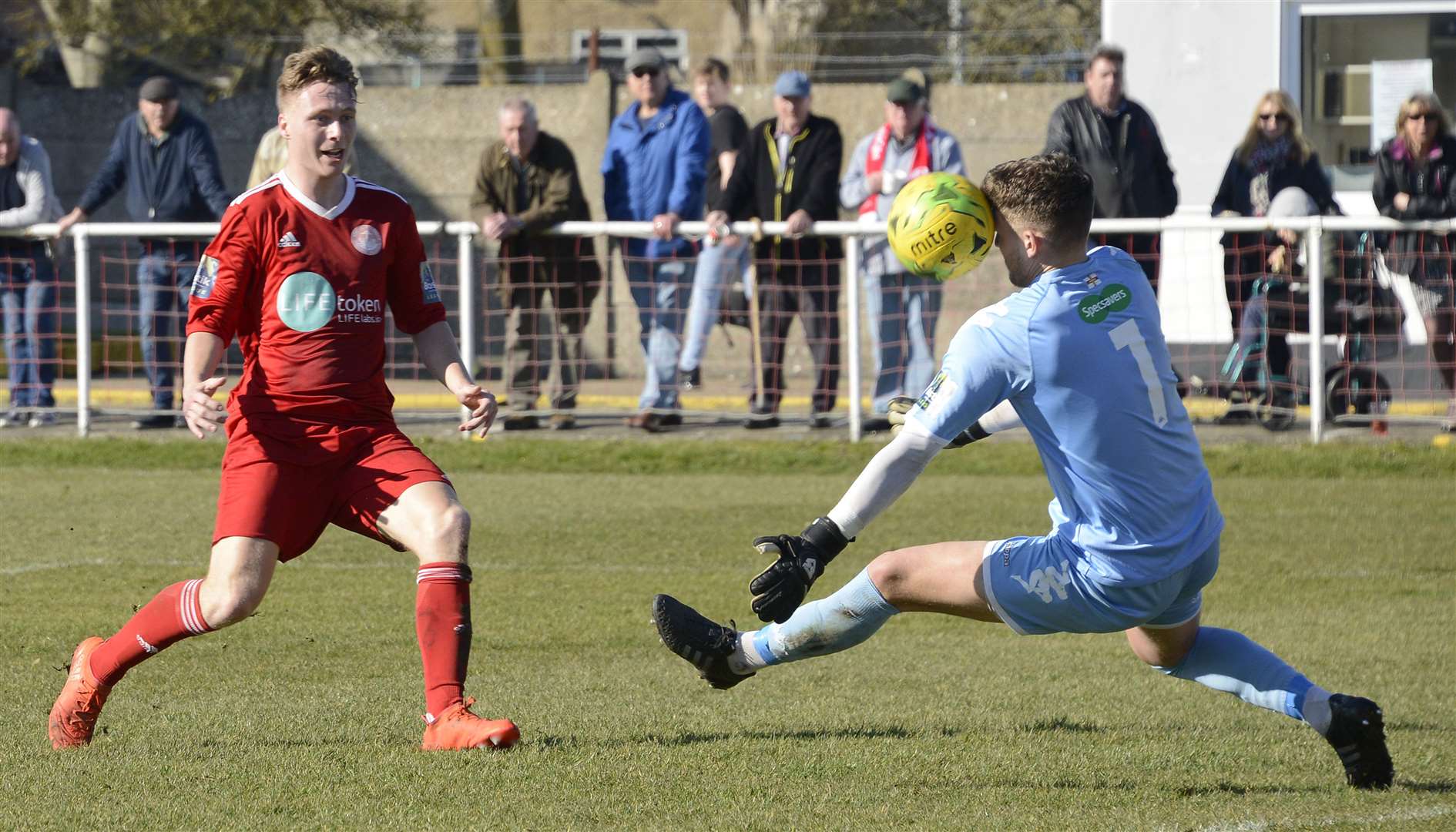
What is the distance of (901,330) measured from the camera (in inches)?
487

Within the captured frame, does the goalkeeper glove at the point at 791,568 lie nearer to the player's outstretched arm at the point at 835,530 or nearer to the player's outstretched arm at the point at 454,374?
the player's outstretched arm at the point at 835,530

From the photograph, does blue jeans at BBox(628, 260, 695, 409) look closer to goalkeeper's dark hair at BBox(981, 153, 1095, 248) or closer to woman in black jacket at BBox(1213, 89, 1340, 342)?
woman in black jacket at BBox(1213, 89, 1340, 342)

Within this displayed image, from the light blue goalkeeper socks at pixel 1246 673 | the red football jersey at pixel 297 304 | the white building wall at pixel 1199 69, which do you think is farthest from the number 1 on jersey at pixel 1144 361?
the white building wall at pixel 1199 69

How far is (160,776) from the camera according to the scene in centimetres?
483

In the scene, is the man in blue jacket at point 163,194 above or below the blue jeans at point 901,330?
above

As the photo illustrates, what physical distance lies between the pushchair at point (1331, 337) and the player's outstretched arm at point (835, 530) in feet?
27.9

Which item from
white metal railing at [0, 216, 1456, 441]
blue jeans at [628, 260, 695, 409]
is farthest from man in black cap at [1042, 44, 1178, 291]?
blue jeans at [628, 260, 695, 409]

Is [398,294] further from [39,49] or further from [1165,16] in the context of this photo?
[39,49]

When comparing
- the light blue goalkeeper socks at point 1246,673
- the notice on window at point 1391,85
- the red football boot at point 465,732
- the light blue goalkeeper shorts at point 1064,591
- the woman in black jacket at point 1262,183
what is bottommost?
the red football boot at point 465,732

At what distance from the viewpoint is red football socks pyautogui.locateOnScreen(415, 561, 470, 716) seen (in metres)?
5.14

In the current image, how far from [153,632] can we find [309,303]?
1.02 meters

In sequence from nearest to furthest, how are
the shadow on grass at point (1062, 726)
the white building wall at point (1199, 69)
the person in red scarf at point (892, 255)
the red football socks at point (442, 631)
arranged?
the red football socks at point (442, 631) < the shadow on grass at point (1062, 726) < the person in red scarf at point (892, 255) < the white building wall at point (1199, 69)

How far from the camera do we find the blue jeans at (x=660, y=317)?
12.8 m

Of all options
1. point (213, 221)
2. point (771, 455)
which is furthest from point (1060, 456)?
point (213, 221)
